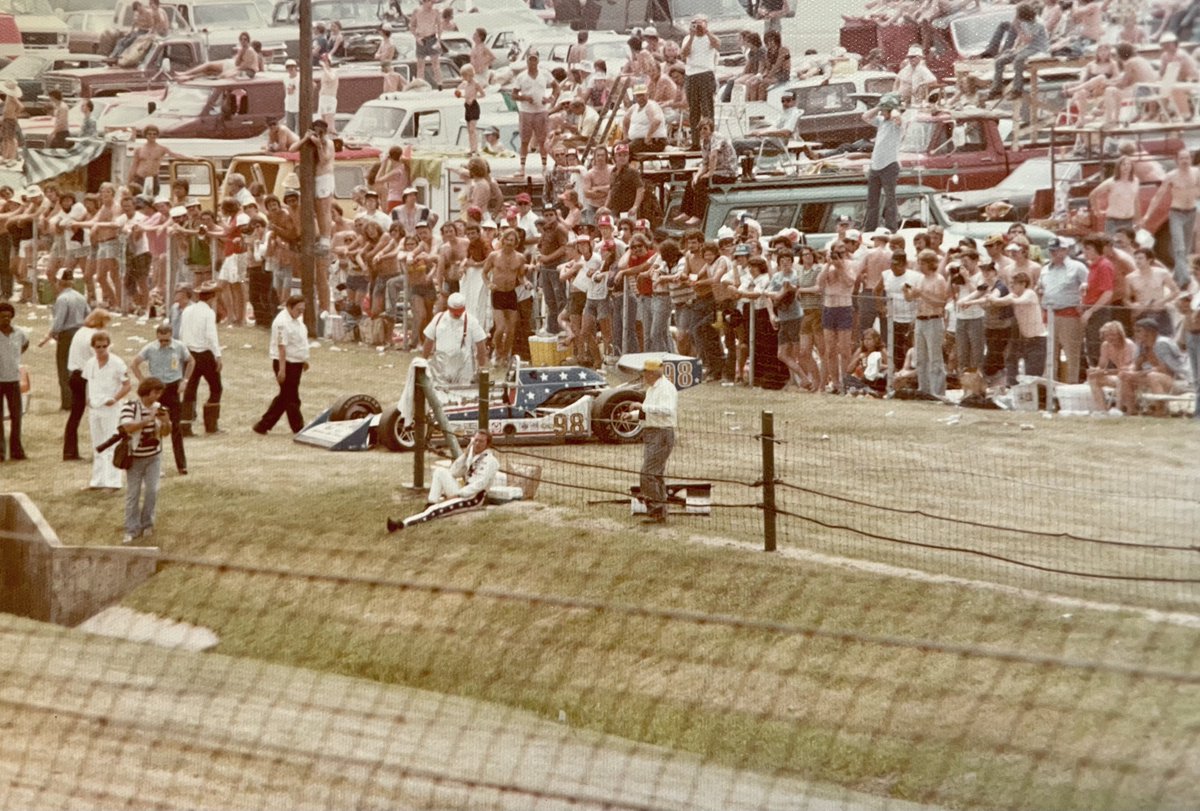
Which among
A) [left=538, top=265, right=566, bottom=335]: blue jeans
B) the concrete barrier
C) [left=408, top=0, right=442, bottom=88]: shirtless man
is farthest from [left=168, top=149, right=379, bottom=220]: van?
the concrete barrier

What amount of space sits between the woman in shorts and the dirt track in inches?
242

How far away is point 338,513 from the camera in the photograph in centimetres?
1758

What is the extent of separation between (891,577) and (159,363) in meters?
7.40

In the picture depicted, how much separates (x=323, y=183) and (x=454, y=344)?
7.44 m

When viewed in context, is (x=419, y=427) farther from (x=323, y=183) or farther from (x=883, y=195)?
(x=323, y=183)

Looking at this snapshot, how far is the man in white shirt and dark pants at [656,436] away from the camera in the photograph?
49.6ft

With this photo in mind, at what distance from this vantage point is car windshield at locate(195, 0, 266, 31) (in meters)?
31.2

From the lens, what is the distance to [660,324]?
796 inches

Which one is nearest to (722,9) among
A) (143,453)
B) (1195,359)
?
(1195,359)

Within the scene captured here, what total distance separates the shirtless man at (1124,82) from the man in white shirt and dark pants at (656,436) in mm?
6111

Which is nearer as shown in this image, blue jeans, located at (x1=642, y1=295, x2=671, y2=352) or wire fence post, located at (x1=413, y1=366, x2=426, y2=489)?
wire fence post, located at (x1=413, y1=366, x2=426, y2=489)

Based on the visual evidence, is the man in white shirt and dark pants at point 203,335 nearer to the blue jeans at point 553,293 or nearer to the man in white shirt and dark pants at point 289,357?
the man in white shirt and dark pants at point 289,357

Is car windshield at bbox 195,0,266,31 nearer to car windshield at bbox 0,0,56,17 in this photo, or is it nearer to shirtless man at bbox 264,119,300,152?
shirtless man at bbox 264,119,300,152

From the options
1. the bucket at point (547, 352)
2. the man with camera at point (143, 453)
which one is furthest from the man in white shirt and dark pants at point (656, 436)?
the bucket at point (547, 352)
